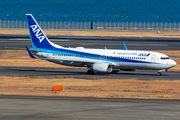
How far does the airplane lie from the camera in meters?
59.5

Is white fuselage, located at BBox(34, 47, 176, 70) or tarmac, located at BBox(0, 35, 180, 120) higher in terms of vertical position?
white fuselage, located at BBox(34, 47, 176, 70)

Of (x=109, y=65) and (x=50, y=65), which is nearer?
(x=109, y=65)

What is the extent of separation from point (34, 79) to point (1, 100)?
19.4 meters

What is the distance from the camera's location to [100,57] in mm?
61969

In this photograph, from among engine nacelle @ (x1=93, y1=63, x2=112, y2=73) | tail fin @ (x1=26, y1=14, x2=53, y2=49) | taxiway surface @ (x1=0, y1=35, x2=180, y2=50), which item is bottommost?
engine nacelle @ (x1=93, y1=63, x2=112, y2=73)

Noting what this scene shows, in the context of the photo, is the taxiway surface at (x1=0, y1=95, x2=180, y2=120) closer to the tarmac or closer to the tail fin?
the tarmac

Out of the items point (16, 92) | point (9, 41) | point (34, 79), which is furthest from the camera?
point (9, 41)

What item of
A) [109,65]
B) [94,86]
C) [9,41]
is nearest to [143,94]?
[94,86]

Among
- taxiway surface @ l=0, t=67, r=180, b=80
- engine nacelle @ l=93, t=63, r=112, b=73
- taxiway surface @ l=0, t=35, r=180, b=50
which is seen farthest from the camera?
taxiway surface @ l=0, t=35, r=180, b=50

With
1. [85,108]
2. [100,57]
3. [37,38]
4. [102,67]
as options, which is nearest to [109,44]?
[37,38]

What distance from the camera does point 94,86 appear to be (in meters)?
48.7

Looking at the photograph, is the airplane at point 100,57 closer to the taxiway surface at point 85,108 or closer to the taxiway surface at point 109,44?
the taxiway surface at point 85,108

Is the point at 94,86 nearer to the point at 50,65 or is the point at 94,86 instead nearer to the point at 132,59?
the point at 132,59

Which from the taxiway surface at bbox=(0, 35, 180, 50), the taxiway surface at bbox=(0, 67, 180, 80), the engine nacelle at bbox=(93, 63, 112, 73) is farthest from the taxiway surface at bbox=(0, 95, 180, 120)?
the taxiway surface at bbox=(0, 35, 180, 50)
